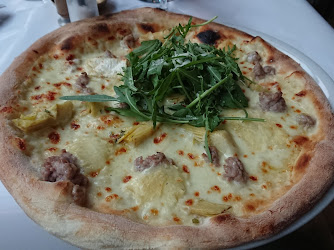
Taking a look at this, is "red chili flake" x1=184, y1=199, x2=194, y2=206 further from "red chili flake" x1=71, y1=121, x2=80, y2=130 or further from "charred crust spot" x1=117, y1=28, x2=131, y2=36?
"charred crust spot" x1=117, y1=28, x2=131, y2=36

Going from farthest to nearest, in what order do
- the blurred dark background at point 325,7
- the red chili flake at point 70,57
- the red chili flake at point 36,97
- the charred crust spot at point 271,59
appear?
1. the blurred dark background at point 325,7
2. the charred crust spot at point 271,59
3. the red chili flake at point 70,57
4. the red chili flake at point 36,97

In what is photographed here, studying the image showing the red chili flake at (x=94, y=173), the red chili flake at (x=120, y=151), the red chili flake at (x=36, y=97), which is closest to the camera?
the red chili flake at (x=94, y=173)

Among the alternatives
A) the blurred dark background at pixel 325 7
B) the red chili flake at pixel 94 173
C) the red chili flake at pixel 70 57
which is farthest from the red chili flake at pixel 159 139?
the blurred dark background at pixel 325 7

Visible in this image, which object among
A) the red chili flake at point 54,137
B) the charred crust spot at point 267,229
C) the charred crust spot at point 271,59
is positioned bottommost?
the red chili flake at point 54,137

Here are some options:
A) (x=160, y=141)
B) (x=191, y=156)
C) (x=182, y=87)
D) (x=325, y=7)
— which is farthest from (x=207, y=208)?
(x=325, y=7)

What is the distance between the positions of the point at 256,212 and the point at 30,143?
1.13m

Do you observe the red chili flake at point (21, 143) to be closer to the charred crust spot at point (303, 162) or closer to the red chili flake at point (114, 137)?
the red chili flake at point (114, 137)

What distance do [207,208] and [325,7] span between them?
4355 millimetres

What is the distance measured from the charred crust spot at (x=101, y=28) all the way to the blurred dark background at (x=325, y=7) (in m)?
3.30

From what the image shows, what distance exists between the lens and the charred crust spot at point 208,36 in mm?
2607

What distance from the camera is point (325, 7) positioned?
194 inches

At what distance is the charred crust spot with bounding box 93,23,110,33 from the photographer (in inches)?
98.7

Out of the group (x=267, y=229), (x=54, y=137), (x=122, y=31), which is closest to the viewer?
(x=267, y=229)

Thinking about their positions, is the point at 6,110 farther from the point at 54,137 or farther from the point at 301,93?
the point at 301,93
